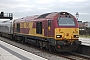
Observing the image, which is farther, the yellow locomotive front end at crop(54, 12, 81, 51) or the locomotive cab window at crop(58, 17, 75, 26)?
the locomotive cab window at crop(58, 17, 75, 26)

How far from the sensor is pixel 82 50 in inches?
716

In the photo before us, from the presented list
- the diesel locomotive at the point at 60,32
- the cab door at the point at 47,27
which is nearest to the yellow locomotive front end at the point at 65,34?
the diesel locomotive at the point at 60,32

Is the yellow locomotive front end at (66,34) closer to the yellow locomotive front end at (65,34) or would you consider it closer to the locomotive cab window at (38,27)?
the yellow locomotive front end at (65,34)

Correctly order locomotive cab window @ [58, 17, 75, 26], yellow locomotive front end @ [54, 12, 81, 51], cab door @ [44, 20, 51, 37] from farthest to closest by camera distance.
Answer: cab door @ [44, 20, 51, 37] < locomotive cab window @ [58, 17, 75, 26] < yellow locomotive front end @ [54, 12, 81, 51]

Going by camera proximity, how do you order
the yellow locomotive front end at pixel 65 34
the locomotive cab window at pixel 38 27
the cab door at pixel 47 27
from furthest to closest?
the locomotive cab window at pixel 38 27 → the cab door at pixel 47 27 → the yellow locomotive front end at pixel 65 34

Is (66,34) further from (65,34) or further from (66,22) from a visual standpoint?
(66,22)

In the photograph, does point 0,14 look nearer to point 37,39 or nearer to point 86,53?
point 37,39

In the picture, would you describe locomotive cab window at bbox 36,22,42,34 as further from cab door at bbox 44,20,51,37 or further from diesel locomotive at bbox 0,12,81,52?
cab door at bbox 44,20,51,37

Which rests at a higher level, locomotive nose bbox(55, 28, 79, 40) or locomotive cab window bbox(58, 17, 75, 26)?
locomotive cab window bbox(58, 17, 75, 26)

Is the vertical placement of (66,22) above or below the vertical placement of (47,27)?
above

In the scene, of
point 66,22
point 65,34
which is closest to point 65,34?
point 65,34

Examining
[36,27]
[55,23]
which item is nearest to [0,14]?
[36,27]

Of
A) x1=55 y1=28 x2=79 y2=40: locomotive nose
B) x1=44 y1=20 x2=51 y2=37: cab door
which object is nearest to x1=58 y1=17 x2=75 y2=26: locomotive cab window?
x1=55 y1=28 x2=79 y2=40: locomotive nose

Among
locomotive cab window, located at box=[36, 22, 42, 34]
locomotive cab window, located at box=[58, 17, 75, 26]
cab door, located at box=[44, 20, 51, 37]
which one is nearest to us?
locomotive cab window, located at box=[58, 17, 75, 26]
